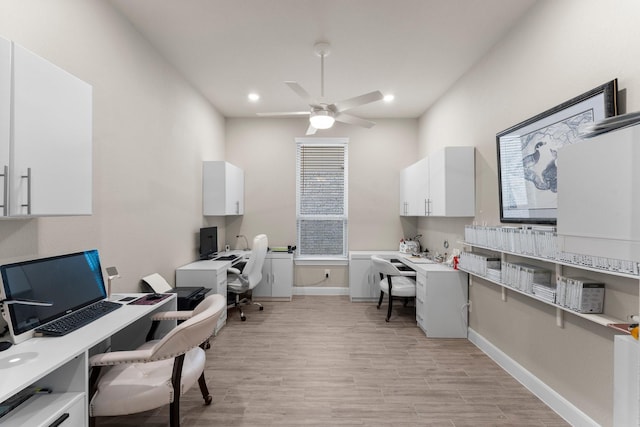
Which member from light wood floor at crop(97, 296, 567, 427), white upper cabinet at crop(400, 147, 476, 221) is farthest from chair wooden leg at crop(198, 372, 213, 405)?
white upper cabinet at crop(400, 147, 476, 221)

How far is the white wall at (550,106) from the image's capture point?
5.78ft

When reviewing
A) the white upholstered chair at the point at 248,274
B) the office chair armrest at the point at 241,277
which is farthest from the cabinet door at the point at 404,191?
the office chair armrest at the point at 241,277

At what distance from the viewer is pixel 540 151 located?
2307 millimetres

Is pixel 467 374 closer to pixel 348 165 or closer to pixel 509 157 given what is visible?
pixel 509 157

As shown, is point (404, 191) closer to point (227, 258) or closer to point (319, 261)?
point (319, 261)

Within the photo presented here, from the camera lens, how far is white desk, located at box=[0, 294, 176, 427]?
123 centimetres

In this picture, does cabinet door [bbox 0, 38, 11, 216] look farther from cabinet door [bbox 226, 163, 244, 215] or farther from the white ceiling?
cabinet door [bbox 226, 163, 244, 215]

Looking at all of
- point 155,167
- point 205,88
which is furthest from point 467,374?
point 205,88

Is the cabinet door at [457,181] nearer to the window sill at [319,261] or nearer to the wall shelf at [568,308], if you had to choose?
the wall shelf at [568,308]

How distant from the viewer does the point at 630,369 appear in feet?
3.45

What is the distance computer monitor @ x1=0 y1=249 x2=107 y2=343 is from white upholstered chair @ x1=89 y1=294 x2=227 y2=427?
37 cm

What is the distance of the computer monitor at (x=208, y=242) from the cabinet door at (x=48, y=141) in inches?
93.3

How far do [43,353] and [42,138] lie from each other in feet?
3.42

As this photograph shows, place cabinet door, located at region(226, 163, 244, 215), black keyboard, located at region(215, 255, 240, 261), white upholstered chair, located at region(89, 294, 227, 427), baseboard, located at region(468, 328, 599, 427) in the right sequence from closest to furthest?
white upholstered chair, located at region(89, 294, 227, 427), baseboard, located at region(468, 328, 599, 427), black keyboard, located at region(215, 255, 240, 261), cabinet door, located at region(226, 163, 244, 215)
